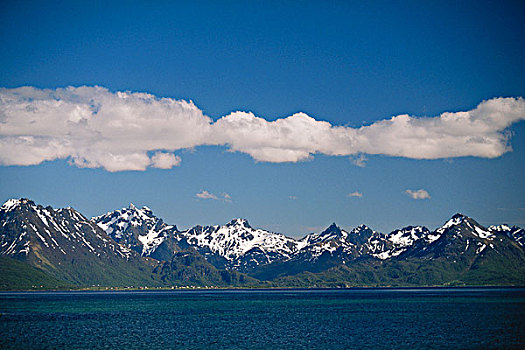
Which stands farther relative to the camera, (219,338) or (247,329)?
(247,329)

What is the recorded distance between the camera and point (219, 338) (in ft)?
461

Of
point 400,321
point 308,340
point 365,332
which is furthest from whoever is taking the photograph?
point 400,321

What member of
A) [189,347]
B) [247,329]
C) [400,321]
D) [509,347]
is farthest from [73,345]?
[400,321]

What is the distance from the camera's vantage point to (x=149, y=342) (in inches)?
5261

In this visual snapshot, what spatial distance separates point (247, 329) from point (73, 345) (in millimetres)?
50061

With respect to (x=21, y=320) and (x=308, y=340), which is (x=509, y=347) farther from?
(x=21, y=320)

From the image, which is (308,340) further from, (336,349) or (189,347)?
(189,347)

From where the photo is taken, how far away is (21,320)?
625ft

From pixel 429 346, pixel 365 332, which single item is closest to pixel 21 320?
pixel 365 332

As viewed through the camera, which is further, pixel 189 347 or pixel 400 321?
pixel 400 321

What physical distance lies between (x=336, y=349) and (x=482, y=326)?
57.8 meters

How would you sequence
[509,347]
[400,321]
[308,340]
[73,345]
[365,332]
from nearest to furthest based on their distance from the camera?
[509,347]
[73,345]
[308,340]
[365,332]
[400,321]

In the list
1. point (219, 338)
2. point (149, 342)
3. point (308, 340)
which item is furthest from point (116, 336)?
point (308, 340)

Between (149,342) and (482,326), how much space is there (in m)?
86.9
